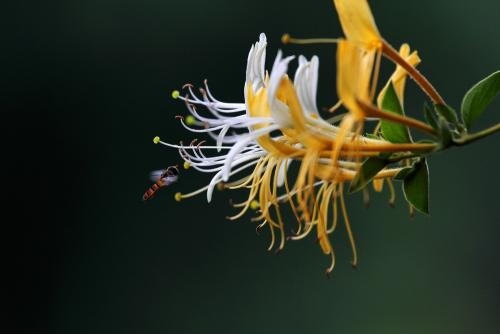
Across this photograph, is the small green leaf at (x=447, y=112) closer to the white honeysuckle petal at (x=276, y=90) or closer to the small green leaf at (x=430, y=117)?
the small green leaf at (x=430, y=117)

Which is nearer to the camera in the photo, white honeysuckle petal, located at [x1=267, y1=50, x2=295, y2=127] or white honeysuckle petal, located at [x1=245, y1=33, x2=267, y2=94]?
white honeysuckle petal, located at [x1=267, y1=50, x2=295, y2=127]

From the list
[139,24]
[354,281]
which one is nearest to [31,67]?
[139,24]

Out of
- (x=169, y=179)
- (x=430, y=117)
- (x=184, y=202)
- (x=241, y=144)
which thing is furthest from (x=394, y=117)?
(x=184, y=202)

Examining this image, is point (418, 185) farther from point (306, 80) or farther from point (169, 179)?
point (169, 179)

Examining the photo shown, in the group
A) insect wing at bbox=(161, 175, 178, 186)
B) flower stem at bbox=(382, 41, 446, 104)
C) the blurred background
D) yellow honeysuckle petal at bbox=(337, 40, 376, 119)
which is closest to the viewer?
yellow honeysuckle petal at bbox=(337, 40, 376, 119)

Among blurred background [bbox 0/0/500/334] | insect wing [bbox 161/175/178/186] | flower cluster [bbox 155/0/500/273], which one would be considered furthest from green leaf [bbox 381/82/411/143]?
blurred background [bbox 0/0/500/334]

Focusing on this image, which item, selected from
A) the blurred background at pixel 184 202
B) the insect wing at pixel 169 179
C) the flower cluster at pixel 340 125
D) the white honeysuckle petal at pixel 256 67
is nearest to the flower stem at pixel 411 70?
the flower cluster at pixel 340 125

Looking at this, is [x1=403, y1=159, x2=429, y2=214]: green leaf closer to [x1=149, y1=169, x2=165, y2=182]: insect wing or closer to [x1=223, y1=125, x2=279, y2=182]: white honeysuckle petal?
[x1=223, y1=125, x2=279, y2=182]: white honeysuckle petal

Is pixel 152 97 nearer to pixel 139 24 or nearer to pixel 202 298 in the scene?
pixel 139 24
